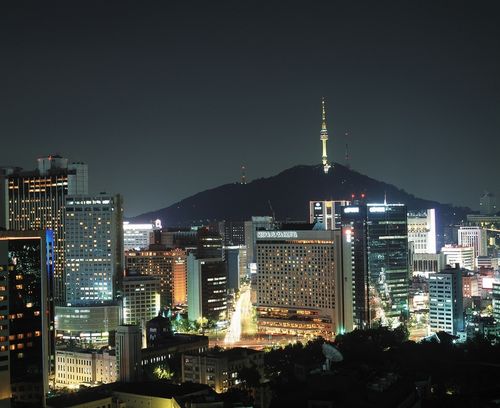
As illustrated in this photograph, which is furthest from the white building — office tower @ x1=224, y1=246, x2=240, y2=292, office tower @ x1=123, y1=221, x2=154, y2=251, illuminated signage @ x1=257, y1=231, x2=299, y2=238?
office tower @ x1=123, y1=221, x2=154, y2=251

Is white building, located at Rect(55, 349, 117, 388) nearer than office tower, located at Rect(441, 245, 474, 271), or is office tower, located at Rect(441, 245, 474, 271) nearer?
white building, located at Rect(55, 349, 117, 388)

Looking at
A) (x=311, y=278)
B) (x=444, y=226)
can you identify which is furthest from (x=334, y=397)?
(x=444, y=226)

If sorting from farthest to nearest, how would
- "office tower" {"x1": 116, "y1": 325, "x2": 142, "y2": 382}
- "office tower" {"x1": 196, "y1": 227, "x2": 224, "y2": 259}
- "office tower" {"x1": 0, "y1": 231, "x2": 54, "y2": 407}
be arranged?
"office tower" {"x1": 196, "y1": 227, "x2": 224, "y2": 259}
"office tower" {"x1": 116, "y1": 325, "x2": 142, "y2": 382}
"office tower" {"x1": 0, "y1": 231, "x2": 54, "y2": 407}

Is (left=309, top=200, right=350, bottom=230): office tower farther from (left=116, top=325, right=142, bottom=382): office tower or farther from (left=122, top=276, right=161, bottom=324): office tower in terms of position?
(left=116, top=325, right=142, bottom=382): office tower

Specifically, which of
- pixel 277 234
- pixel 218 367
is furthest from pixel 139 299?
pixel 218 367

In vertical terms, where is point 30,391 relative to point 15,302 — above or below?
below

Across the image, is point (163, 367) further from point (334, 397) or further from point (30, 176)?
point (30, 176)

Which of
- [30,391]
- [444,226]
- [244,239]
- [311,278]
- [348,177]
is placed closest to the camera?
[30,391]

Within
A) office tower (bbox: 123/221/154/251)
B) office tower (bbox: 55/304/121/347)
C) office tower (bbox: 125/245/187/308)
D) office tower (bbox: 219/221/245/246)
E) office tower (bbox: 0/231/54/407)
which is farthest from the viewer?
office tower (bbox: 219/221/245/246)
